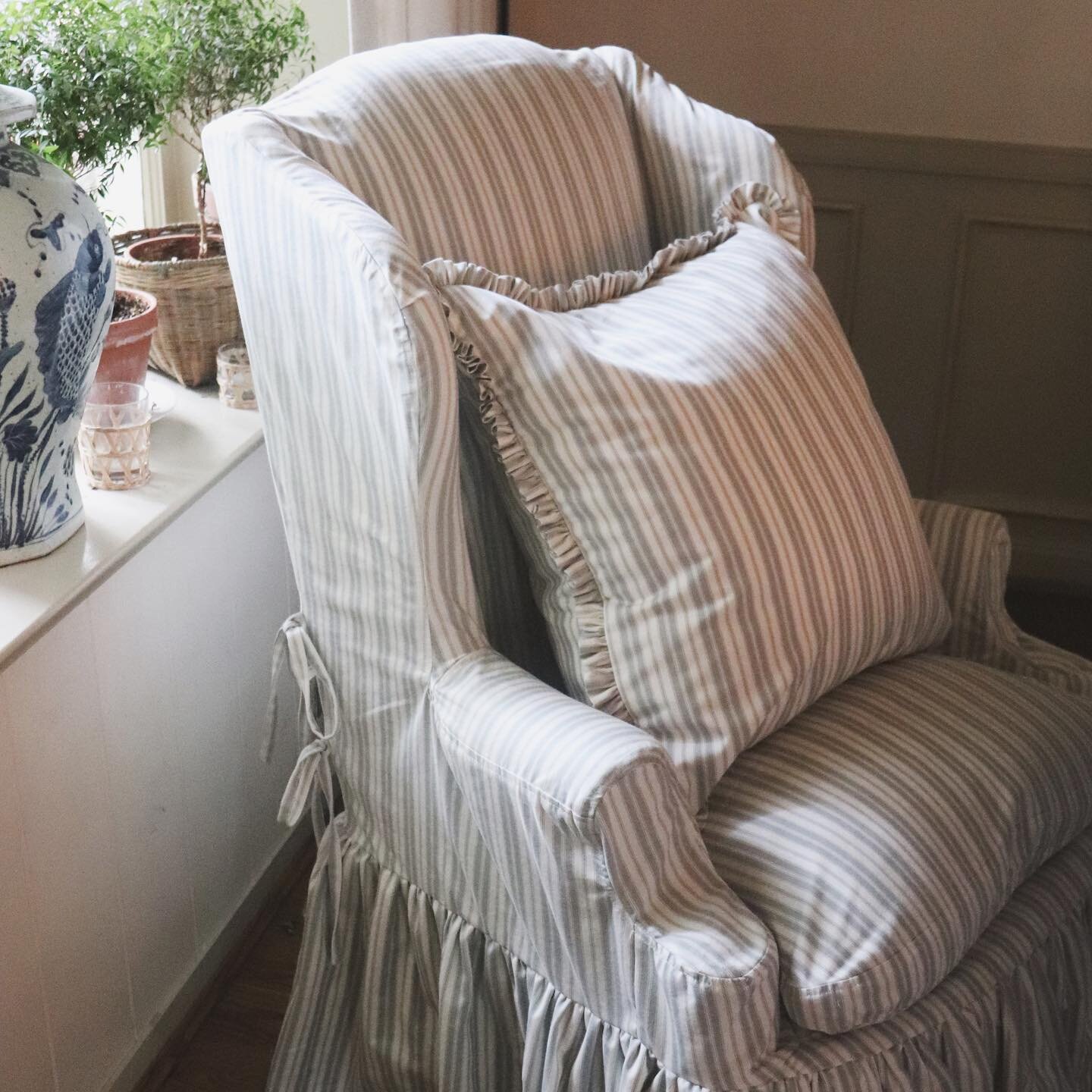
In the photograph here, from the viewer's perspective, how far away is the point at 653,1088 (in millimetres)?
1011

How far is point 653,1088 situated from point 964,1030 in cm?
26

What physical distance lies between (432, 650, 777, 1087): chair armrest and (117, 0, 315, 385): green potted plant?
638 millimetres

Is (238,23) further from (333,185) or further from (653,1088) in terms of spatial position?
(653,1088)

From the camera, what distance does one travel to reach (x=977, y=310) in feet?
7.27

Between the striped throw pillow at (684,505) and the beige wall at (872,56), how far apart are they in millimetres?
1062

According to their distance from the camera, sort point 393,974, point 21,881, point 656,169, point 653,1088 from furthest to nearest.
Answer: point 656,169
point 393,974
point 21,881
point 653,1088

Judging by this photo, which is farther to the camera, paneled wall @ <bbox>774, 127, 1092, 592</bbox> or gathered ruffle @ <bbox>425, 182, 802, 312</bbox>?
paneled wall @ <bbox>774, 127, 1092, 592</bbox>

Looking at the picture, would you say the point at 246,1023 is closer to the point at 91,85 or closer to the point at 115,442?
the point at 115,442

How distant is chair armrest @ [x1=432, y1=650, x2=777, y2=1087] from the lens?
939mm

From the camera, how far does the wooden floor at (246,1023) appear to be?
1.40 metres

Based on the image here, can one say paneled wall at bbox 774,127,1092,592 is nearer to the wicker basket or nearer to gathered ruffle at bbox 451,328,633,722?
the wicker basket

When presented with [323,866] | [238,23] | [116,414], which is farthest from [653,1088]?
[238,23]

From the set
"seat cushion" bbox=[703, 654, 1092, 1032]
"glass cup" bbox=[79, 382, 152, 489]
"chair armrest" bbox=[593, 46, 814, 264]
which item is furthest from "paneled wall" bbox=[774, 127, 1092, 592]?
"glass cup" bbox=[79, 382, 152, 489]

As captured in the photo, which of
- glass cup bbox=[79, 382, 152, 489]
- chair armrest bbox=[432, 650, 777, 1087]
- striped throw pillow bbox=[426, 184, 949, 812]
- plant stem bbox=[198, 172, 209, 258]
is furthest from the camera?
plant stem bbox=[198, 172, 209, 258]
